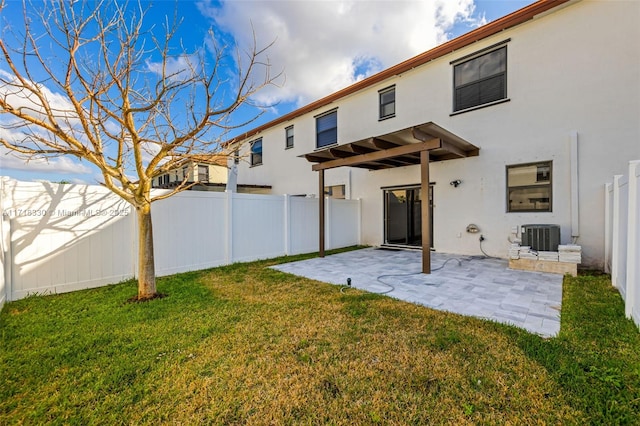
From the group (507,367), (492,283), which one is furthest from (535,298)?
(507,367)

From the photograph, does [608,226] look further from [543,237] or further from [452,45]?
[452,45]

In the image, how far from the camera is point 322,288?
4602 millimetres

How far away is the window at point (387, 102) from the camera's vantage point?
356 inches

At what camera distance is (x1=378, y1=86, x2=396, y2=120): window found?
9.04 metres

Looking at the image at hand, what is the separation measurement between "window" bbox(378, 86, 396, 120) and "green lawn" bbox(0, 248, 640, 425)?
23.3ft

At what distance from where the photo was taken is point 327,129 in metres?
11.1

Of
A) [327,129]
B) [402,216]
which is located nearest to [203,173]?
[327,129]

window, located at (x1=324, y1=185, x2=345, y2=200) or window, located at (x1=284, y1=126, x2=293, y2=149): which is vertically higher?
window, located at (x1=284, y1=126, x2=293, y2=149)

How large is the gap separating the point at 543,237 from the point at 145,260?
7.44 metres

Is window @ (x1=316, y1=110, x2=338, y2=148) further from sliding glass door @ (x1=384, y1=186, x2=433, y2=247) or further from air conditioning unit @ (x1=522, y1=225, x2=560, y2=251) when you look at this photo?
air conditioning unit @ (x1=522, y1=225, x2=560, y2=251)

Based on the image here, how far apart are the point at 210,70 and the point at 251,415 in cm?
362

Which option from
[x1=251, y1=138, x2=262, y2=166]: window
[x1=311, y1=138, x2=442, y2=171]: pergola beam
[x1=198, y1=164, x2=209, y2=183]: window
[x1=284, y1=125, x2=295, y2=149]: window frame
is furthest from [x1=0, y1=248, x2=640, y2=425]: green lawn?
[x1=198, y1=164, x2=209, y2=183]: window

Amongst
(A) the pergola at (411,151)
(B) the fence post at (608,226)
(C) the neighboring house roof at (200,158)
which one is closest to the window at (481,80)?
(A) the pergola at (411,151)

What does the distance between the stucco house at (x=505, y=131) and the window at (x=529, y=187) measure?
2 cm
